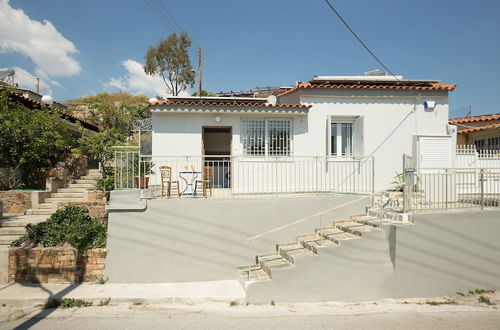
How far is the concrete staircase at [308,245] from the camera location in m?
5.61

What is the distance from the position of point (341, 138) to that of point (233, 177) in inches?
168

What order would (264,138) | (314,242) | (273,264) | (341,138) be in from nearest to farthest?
(273,264) < (314,242) < (264,138) < (341,138)

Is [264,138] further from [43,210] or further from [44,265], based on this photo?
[43,210]

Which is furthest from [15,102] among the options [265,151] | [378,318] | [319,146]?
[378,318]

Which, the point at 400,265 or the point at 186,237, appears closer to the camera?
the point at 400,265

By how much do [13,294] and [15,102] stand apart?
25.7 ft

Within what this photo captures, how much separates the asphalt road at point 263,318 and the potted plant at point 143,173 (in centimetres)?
278

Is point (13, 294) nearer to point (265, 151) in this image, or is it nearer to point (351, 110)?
point (265, 151)

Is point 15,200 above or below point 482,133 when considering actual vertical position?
below

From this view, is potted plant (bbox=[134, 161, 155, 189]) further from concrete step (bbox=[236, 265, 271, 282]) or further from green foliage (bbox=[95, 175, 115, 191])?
concrete step (bbox=[236, 265, 271, 282])

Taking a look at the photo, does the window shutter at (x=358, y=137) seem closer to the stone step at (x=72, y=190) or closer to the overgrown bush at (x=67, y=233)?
the overgrown bush at (x=67, y=233)

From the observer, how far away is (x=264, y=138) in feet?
28.9

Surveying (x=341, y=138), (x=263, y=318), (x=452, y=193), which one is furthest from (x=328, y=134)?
(x=263, y=318)

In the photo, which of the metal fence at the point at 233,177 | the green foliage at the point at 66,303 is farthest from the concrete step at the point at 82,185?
the green foliage at the point at 66,303
